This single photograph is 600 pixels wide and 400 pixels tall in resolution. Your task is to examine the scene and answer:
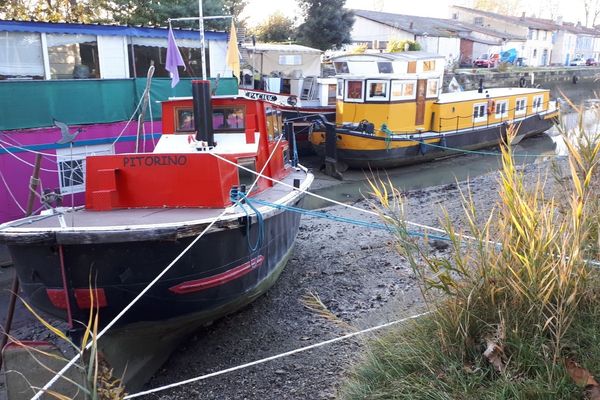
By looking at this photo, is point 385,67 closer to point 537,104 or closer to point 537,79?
point 537,104

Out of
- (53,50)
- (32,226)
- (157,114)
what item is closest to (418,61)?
(157,114)

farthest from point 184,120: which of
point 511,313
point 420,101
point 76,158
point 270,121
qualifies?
point 420,101

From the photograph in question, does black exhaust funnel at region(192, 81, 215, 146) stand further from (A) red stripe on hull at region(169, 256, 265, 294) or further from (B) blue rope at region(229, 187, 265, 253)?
(A) red stripe on hull at region(169, 256, 265, 294)

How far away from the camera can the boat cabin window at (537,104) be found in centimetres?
2245

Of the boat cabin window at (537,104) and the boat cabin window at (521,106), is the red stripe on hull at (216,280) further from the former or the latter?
the boat cabin window at (537,104)

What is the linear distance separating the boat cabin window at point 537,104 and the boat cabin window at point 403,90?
868 centimetres

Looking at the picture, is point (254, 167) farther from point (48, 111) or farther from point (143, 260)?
point (48, 111)

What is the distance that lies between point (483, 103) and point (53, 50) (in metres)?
14.9

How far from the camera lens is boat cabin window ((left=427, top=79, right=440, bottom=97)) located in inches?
681

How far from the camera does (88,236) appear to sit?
14.6 feet

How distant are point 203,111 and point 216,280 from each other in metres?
2.48

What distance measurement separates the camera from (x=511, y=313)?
287 cm

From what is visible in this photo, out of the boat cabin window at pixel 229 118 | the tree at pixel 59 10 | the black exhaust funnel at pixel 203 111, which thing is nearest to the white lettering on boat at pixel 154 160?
the black exhaust funnel at pixel 203 111

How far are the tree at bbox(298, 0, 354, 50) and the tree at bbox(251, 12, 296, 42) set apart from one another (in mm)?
1872
